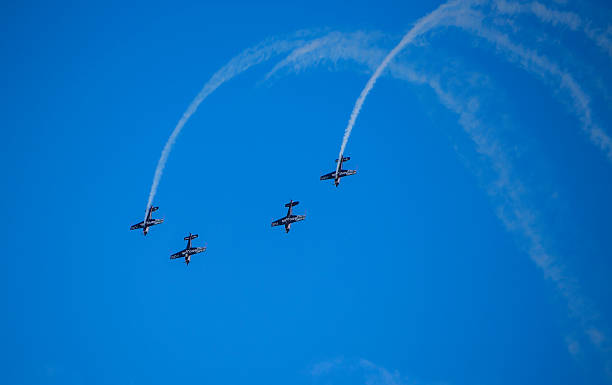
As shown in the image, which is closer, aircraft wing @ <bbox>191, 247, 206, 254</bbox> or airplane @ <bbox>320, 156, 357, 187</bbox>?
airplane @ <bbox>320, 156, 357, 187</bbox>

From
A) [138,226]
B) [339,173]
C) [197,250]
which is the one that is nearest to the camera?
[339,173]

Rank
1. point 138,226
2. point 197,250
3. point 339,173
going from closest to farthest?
point 339,173, point 197,250, point 138,226

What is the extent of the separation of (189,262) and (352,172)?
2696 centimetres

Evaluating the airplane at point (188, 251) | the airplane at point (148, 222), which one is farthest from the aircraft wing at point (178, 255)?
the airplane at point (148, 222)

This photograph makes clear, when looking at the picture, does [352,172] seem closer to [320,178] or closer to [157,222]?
[320,178]

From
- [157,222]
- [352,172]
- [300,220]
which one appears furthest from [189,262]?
[352,172]

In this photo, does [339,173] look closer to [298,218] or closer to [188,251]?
[298,218]

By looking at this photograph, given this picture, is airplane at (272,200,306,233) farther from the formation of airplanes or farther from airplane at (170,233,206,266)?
airplane at (170,233,206,266)

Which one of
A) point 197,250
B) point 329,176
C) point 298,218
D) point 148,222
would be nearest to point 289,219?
point 298,218

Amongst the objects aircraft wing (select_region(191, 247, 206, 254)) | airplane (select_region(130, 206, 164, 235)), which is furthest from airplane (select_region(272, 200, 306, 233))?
airplane (select_region(130, 206, 164, 235))

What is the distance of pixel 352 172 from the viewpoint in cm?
9662

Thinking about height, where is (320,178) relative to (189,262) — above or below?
above

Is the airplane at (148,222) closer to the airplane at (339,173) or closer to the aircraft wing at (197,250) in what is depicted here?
the aircraft wing at (197,250)

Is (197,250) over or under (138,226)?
under
